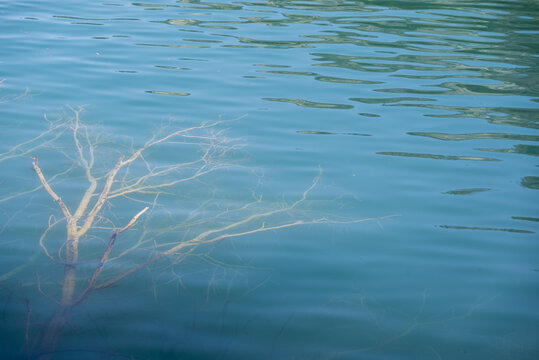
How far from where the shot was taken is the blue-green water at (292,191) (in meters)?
1.81

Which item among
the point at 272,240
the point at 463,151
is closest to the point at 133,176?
the point at 272,240

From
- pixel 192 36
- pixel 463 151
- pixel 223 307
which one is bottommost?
pixel 223 307

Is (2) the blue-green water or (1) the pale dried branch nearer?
(2) the blue-green water

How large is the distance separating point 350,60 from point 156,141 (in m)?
1.94

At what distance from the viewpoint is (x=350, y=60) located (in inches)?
161

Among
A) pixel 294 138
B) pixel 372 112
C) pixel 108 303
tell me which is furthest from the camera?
pixel 372 112

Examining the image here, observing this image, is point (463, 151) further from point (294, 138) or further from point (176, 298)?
point (176, 298)

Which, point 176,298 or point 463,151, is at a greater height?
point 463,151

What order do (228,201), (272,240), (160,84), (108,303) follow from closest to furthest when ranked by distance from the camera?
(108,303) → (272,240) → (228,201) → (160,84)

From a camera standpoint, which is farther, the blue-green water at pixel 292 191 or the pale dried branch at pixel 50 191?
the pale dried branch at pixel 50 191

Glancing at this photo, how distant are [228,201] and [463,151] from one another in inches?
56.3

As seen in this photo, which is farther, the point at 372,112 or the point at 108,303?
the point at 372,112

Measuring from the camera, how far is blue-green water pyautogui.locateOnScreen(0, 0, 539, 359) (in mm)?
1806

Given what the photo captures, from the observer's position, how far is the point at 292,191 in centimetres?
252
